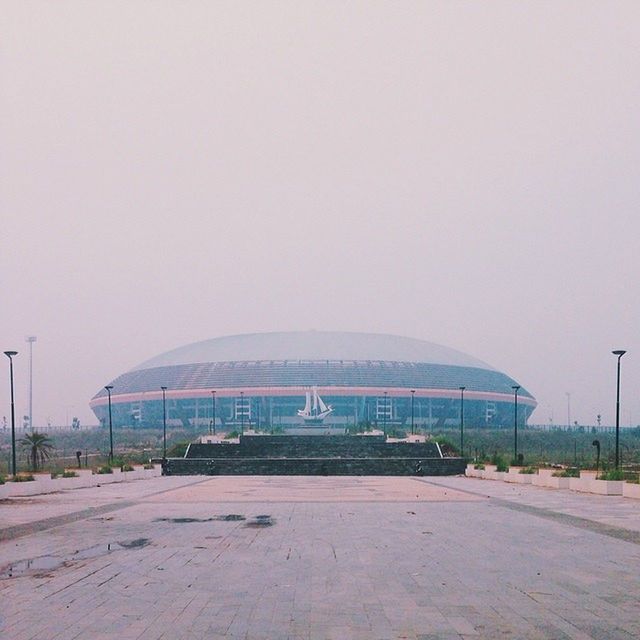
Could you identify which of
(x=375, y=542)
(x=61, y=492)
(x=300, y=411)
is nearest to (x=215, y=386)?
(x=300, y=411)

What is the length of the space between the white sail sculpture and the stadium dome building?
121 cm

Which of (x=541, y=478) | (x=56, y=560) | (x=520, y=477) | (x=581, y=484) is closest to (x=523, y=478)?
(x=520, y=477)

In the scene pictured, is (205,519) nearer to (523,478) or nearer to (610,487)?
(610,487)

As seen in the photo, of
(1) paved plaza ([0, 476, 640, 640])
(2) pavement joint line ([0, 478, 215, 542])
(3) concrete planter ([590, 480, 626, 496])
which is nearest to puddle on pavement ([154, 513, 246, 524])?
(1) paved plaza ([0, 476, 640, 640])

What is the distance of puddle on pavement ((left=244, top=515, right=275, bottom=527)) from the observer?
17969 mm

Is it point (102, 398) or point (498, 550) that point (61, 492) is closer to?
point (498, 550)

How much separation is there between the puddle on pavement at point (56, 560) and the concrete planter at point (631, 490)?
1714cm

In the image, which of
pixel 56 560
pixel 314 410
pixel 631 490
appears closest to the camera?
pixel 56 560

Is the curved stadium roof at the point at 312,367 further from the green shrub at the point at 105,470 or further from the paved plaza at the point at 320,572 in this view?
the paved plaza at the point at 320,572

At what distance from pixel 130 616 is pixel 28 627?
43.6 inches

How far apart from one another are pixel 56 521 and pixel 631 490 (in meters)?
18.3

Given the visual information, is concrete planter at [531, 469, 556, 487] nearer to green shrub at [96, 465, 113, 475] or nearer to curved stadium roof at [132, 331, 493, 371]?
green shrub at [96, 465, 113, 475]

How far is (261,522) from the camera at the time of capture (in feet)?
61.1

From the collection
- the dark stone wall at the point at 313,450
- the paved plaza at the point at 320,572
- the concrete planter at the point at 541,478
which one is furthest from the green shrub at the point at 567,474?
the dark stone wall at the point at 313,450
